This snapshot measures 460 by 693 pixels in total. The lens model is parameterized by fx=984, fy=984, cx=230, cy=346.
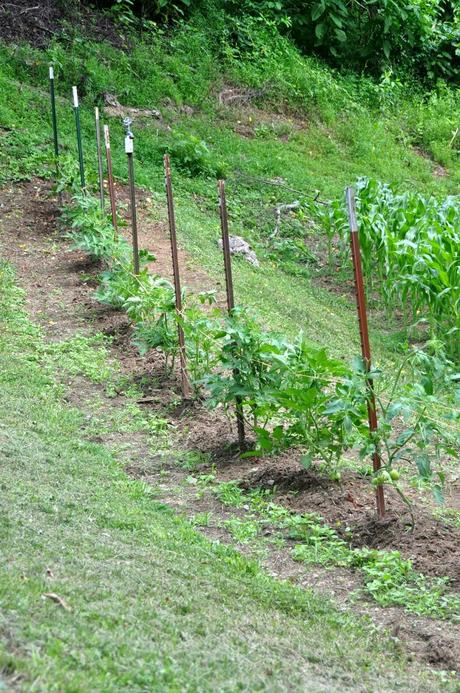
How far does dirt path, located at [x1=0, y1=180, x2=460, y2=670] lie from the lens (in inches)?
162

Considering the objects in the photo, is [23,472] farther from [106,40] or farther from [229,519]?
[106,40]

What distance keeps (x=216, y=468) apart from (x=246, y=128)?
36.9ft

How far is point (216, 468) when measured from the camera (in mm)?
5691

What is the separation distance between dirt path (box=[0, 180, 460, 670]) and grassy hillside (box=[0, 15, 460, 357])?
1689mm

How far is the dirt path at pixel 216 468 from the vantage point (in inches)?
162

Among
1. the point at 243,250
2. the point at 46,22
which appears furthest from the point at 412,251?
the point at 46,22

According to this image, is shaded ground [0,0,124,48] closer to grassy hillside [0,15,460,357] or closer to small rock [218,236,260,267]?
grassy hillside [0,15,460,357]

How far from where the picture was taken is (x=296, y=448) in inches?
224

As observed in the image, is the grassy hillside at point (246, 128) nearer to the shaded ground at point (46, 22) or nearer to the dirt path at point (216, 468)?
the shaded ground at point (46, 22)

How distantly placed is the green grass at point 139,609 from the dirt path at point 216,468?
7.7 inches

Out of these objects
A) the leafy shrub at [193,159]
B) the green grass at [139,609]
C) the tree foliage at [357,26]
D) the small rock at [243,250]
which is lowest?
the small rock at [243,250]

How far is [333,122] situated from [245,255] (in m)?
6.81

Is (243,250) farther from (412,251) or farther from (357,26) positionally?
(357,26)

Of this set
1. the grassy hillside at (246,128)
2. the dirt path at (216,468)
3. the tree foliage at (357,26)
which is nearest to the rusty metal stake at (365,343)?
the dirt path at (216,468)
